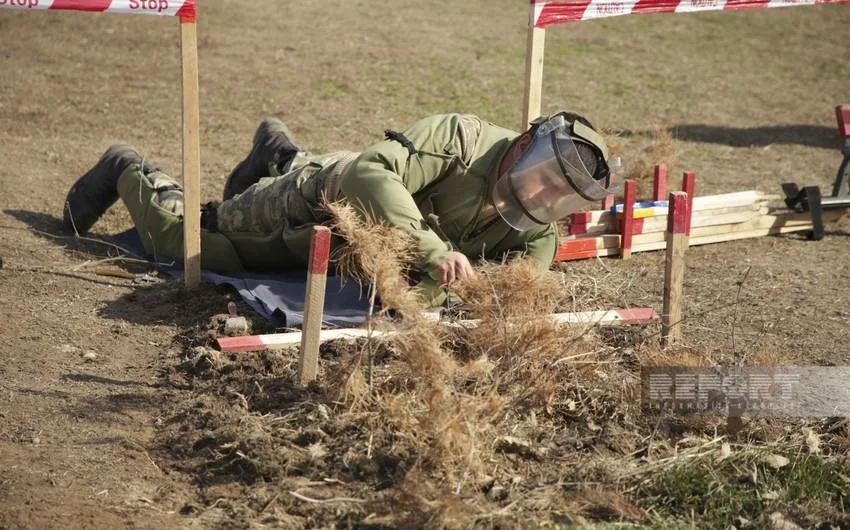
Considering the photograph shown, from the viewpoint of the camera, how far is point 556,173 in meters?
4.76

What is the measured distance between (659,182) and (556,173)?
2230mm

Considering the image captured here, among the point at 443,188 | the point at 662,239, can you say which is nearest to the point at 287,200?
the point at 443,188

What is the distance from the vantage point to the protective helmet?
4.72m

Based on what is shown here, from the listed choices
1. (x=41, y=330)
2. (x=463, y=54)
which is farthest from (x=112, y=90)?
(x=41, y=330)

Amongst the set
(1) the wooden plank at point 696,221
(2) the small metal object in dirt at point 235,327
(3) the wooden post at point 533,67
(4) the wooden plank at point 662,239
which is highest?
(3) the wooden post at point 533,67

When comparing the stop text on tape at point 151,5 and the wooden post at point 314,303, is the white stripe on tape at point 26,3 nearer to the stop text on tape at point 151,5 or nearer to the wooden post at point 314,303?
the stop text on tape at point 151,5

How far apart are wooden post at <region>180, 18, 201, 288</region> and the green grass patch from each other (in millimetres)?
2644

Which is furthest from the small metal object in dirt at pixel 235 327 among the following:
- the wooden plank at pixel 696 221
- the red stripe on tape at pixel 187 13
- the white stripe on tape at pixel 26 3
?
the wooden plank at pixel 696 221

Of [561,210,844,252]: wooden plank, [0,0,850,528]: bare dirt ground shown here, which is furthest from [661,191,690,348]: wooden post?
[561,210,844,252]: wooden plank

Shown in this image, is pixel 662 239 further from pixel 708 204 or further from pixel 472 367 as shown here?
pixel 472 367

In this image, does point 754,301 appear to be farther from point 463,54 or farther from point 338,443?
point 463,54

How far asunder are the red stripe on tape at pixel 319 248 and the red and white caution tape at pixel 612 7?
8.01 feet

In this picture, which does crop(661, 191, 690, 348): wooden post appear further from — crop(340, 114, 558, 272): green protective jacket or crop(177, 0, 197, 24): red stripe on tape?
crop(177, 0, 197, 24): red stripe on tape

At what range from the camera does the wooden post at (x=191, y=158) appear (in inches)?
203
